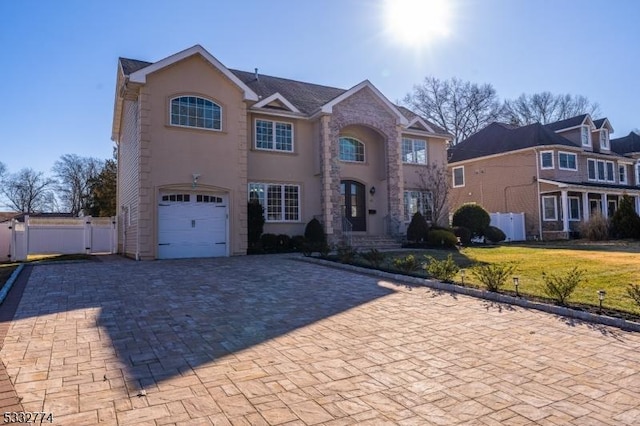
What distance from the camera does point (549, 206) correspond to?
28484 millimetres

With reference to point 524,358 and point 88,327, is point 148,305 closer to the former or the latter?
point 88,327

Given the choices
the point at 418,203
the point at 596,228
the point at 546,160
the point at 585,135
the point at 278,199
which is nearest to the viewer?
the point at 278,199

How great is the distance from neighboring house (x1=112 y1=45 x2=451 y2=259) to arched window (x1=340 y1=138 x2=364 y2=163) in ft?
0.18

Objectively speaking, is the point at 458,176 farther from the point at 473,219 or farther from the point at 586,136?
the point at 473,219

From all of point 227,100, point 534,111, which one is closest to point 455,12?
point 227,100

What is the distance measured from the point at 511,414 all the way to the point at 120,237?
20.0m

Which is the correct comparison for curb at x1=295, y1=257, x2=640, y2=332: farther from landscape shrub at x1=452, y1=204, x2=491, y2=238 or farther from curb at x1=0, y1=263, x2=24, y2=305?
landscape shrub at x1=452, y1=204, x2=491, y2=238

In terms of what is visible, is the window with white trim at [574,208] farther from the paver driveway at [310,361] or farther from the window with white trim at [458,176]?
the paver driveway at [310,361]

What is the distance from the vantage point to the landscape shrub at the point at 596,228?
78.6ft

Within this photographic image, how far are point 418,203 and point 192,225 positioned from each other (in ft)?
41.5

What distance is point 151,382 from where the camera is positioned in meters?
3.99

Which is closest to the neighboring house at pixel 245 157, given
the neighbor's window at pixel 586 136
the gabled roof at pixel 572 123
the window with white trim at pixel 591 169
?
the gabled roof at pixel 572 123

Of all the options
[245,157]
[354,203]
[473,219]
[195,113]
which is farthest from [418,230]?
[195,113]

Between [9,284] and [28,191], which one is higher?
[28,191]
